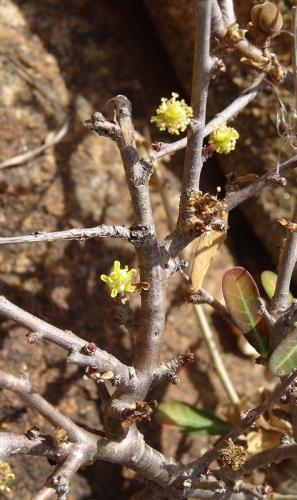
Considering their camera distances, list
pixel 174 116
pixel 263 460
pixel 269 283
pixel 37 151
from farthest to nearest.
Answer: pixel 37 151 < pixel 269 283 < pixel 263 460 < pixel 174 116

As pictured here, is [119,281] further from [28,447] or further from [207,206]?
[28,447]

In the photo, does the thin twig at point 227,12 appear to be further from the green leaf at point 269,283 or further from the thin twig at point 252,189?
the green leaf at point 269,283

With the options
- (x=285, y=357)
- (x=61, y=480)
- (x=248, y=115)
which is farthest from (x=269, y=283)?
(x=61, y=480)

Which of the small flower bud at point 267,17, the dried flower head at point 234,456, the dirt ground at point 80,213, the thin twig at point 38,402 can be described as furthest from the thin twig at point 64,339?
the small flower bud at point 267,17

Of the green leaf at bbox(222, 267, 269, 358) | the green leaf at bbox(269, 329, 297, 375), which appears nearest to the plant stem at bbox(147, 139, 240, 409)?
the green leaf at bbox(222, 267, 269, 358)

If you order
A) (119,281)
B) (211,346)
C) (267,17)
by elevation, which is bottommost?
(119,281)

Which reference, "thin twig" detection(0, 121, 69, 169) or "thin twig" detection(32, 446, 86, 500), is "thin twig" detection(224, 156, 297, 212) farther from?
"thin twig" detection(0, 121, 69, 169)
